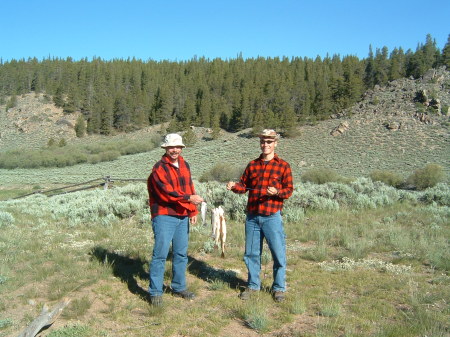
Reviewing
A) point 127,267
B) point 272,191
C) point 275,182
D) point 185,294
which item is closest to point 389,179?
point 127,267

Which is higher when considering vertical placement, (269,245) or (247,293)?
(269,245)

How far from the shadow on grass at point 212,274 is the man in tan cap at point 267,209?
1.66 ft

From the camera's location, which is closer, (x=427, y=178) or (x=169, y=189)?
(x=169, y=189)

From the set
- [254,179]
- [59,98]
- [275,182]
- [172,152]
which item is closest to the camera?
[172,152]

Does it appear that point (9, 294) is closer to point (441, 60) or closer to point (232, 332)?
point (232, 332)

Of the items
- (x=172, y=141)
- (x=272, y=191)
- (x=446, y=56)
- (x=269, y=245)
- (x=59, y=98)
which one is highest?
(x=446, y=56)

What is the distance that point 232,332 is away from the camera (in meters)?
3.63

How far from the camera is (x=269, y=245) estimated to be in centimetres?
429

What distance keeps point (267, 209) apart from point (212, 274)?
1528 millimetres

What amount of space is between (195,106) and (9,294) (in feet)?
229

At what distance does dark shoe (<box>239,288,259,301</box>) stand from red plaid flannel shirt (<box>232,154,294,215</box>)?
0.89 meters

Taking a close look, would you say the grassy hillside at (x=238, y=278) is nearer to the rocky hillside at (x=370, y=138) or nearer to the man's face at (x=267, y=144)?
the man's face at (x=267, y=144)

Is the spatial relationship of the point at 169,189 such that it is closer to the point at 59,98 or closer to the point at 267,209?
the point at 267,209

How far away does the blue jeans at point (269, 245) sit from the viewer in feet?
13.9
